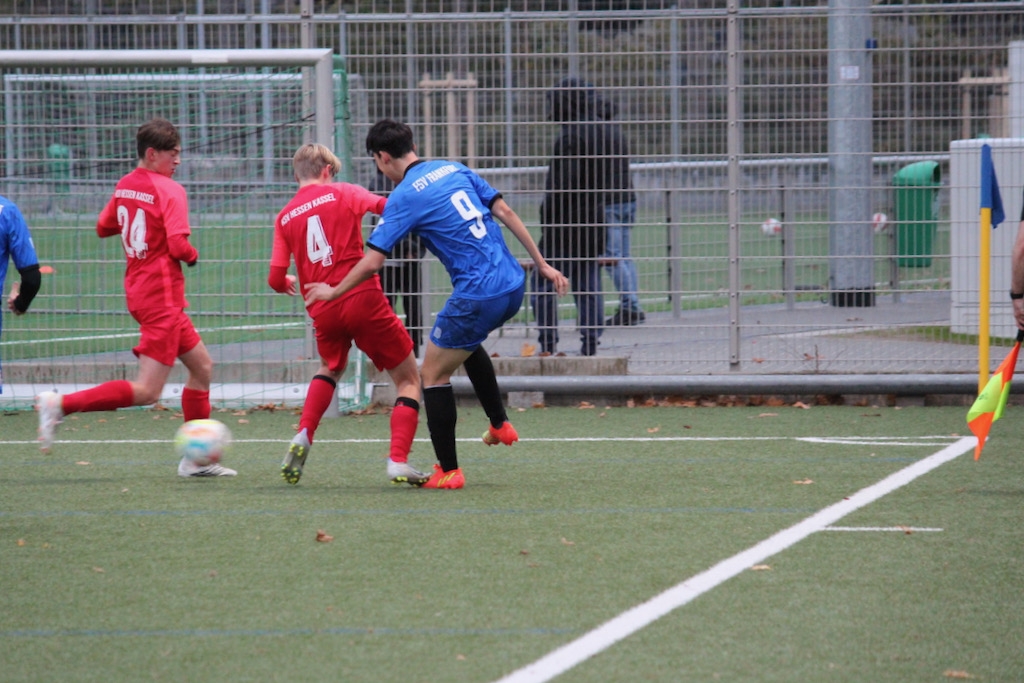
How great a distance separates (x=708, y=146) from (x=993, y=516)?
4856 mm

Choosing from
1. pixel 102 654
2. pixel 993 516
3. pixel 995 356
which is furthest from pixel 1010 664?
pixel 995 356

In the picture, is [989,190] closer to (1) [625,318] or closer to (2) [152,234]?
(1) [625,318]

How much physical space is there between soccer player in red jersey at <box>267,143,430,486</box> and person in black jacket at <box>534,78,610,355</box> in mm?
3250

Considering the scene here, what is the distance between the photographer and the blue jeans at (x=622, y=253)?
405 inches

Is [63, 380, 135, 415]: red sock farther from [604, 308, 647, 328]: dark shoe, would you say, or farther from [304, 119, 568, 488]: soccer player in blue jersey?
[604, 308, 647, 328]: dark shoe

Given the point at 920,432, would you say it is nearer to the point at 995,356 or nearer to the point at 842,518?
the point at 995,356

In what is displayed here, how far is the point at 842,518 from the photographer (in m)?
5.91

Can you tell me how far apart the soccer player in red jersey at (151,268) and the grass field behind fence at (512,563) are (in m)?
0.42

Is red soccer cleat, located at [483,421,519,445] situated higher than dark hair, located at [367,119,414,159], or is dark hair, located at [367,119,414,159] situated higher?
dark hair, located at [367,119,414,159]

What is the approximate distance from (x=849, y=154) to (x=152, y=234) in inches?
206

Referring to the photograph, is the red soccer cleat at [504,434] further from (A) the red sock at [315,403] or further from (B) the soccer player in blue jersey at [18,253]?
(B) the soccer player in blue jersey at [18,253]

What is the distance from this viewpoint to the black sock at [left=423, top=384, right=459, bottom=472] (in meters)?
6.63

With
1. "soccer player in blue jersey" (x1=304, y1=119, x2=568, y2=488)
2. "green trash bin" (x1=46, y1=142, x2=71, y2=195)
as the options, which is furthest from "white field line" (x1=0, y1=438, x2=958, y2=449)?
"green trash bin" (x1=46, y1=142, x2=71, y2=195)

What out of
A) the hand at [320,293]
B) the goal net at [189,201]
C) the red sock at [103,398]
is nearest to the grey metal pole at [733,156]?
the goal net at [189,201]
